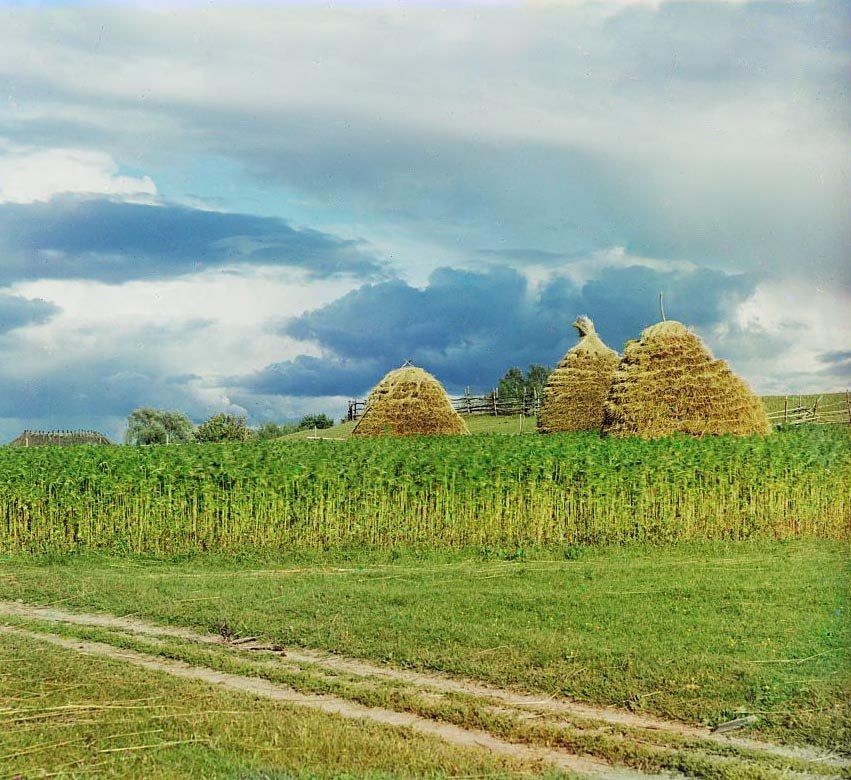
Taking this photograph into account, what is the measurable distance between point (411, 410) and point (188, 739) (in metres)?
29.1

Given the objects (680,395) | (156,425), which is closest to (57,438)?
(156,425)

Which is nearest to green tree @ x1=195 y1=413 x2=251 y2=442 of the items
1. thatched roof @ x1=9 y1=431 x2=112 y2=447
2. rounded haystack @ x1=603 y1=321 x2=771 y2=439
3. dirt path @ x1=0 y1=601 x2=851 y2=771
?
thatched roof @ x1=9 y1=431 x2=112 y2=447

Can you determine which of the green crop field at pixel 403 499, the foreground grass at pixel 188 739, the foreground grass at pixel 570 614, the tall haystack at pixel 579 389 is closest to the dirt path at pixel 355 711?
the foreground grass at pixel 188 739

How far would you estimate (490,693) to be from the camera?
843cm

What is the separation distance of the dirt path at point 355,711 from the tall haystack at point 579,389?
32.5 meters

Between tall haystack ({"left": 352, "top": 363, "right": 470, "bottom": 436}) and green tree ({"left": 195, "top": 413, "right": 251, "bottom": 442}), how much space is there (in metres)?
17.1

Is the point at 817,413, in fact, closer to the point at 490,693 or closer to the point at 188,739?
the point at 490,693

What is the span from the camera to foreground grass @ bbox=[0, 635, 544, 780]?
6562mm

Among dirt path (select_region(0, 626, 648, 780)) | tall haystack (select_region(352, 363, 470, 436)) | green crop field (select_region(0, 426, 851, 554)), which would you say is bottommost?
dirt path (select_region(0, 626, 648, 780))

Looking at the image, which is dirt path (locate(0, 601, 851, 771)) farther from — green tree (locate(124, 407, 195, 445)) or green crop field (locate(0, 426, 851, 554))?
green tree (locate(124, 407, 195, 445))

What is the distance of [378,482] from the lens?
17688 millimetres

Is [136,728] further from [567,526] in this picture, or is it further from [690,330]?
[690,330]

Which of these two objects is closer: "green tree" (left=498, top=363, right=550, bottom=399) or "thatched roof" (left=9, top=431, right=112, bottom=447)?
"thatched roof" (left=9, top=431, right=112, bottom=447)

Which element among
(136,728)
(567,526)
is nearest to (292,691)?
(136,728)
